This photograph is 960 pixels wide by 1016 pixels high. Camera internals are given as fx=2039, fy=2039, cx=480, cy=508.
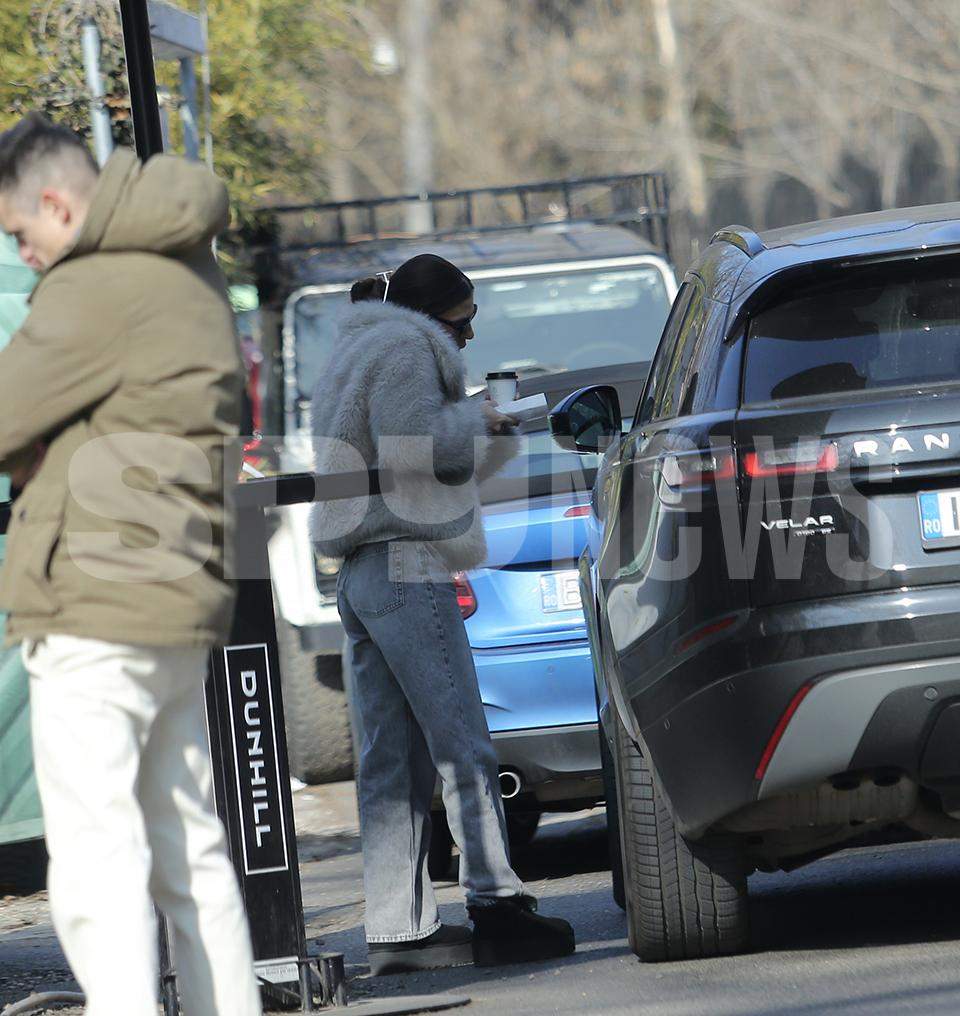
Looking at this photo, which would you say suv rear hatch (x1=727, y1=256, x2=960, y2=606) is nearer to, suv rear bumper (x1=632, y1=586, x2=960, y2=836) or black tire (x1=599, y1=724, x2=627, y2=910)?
suv rear bumper (x1=632, y1=586, x2=960, y2=836)

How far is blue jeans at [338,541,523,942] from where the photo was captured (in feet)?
17.1

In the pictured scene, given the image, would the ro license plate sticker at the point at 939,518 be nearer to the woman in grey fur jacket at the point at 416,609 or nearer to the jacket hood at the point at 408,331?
the woman in grey fur jacket at the point at 416,609

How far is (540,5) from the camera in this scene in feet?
118

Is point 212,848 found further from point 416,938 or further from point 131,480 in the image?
point 416,938

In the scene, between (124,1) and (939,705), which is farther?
(124,1)

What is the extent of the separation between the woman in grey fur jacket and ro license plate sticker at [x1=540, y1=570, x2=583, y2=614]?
120cm

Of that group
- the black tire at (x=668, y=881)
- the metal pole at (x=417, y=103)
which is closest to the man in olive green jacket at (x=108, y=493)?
the black tire at (x=668, y=881)

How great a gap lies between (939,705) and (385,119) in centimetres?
3378

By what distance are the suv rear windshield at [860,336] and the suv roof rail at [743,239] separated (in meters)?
0.38

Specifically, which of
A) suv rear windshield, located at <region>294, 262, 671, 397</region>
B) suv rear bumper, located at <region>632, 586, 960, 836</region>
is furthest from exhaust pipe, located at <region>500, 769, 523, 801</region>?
suv rear windshield, located at <region>294, 262, 671, 397</region>

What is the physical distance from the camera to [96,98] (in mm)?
8148

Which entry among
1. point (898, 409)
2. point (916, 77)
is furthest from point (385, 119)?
point (898, 409)

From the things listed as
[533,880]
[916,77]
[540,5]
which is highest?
[540,5]

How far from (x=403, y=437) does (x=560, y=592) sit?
1.56 metres
